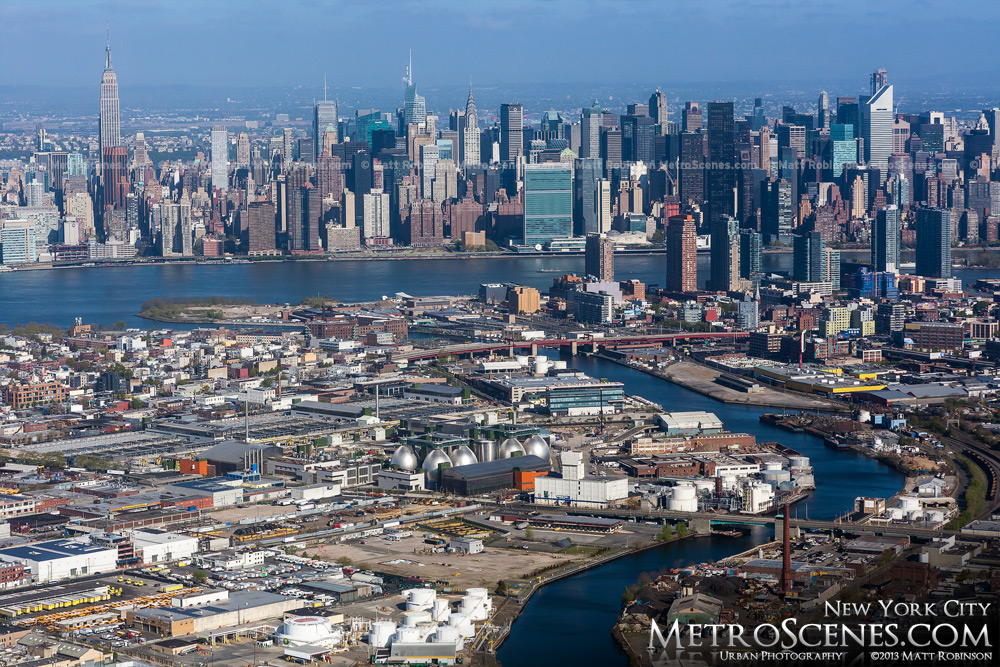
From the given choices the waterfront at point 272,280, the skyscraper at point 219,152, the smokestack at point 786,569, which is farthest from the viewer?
the skyscraper at point 219,152

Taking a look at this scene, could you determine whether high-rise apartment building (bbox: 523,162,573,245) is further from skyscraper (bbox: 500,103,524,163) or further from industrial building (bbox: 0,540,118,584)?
industrial building (bbox: 0,540,118,584)

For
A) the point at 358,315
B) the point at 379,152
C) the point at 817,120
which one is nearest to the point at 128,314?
the point at 358,315

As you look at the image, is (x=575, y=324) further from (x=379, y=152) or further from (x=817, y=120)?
(x=817, y=120)

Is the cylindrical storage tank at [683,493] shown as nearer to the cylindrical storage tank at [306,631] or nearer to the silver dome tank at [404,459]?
the silver dome tank at [404,459]

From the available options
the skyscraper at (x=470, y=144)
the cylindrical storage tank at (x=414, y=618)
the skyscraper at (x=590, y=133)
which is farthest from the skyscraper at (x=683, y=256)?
the skyscraper at (x=470, y=144)

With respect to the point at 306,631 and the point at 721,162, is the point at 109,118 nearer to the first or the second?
the point at 721,162

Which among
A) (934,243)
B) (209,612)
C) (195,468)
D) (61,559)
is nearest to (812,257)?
(934,243)

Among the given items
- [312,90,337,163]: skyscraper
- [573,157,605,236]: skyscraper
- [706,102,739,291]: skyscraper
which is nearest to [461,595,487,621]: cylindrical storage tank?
[706,102,739,291]: skyscraper
